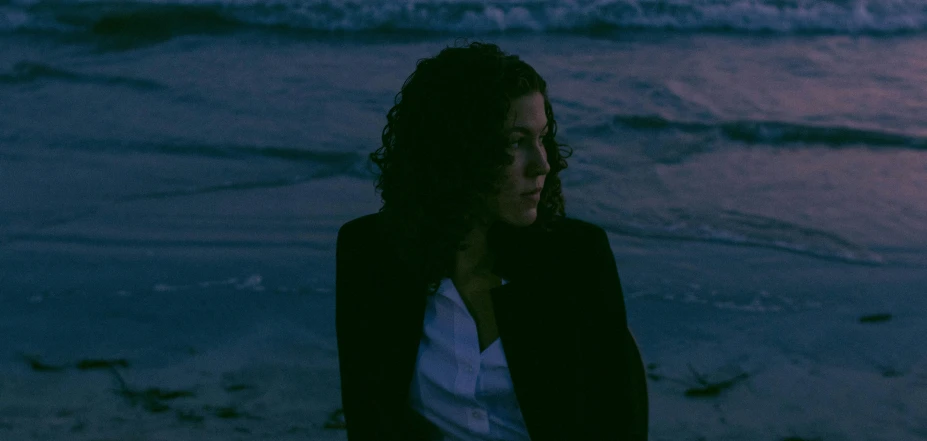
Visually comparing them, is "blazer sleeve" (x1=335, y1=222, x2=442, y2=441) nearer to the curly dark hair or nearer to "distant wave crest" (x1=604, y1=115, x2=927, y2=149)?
the curly dark hair

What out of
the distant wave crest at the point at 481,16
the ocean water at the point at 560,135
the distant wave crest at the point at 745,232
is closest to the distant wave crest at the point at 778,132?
the ocean water at the point at 560,135

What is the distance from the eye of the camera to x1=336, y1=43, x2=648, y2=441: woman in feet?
6.20

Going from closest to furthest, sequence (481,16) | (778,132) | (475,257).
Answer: (475,257)
(778,132)
(481,16)

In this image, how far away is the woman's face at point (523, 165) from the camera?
6.21ft

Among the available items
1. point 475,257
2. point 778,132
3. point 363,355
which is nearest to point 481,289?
point 475,257

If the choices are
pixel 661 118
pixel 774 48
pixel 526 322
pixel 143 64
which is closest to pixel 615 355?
pixel 526 322

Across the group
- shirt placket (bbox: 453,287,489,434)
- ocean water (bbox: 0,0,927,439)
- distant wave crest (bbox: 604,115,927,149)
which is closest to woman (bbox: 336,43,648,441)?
shirt placket (bbox: 453,287,489,434)

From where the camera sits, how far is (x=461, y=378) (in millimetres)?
1952

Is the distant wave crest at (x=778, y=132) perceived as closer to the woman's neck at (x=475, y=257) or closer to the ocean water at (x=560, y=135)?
the ocean water at (x=560, y=135)

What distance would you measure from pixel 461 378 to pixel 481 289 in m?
0.18

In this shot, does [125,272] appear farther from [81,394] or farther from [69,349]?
[81,394]

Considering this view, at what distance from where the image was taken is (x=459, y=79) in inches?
73.2

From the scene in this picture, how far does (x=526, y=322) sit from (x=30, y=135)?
230 inches

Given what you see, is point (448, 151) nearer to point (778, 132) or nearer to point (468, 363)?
point (468, 363)
